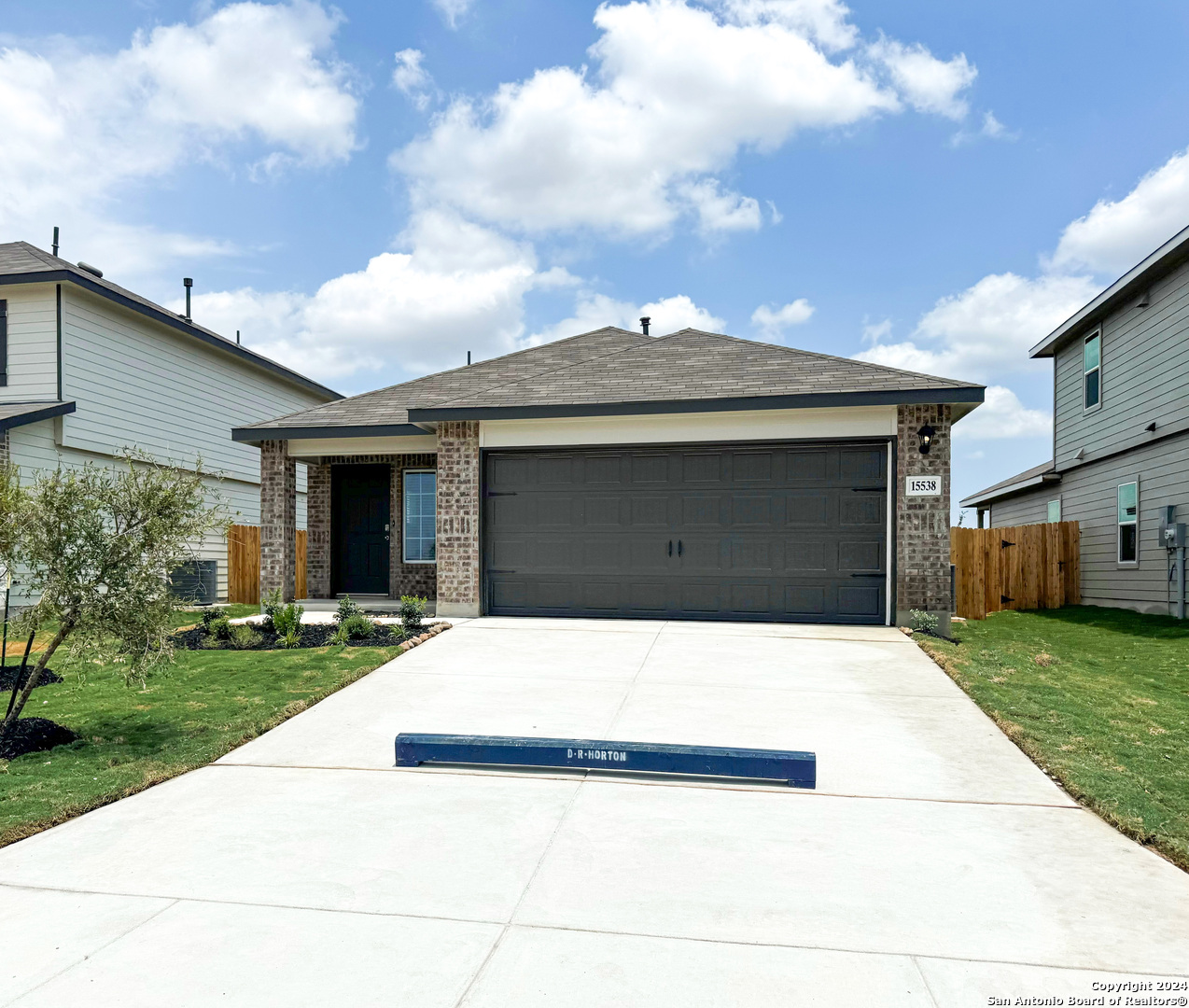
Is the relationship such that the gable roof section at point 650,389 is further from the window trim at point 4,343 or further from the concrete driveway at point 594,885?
the concrete driveway at point 594,885

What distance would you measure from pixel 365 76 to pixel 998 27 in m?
8.86

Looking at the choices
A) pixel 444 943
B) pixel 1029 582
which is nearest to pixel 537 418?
pixel 444 943

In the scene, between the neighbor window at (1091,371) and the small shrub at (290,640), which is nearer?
the small shrub at (290,640)

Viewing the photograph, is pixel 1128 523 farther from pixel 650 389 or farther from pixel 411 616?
pixel 411 616

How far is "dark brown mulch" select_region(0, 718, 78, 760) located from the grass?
702cm

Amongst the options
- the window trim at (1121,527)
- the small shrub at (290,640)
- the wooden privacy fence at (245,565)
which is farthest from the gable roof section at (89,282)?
the window trim at (1121,527)

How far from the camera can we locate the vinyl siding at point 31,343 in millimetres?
14430

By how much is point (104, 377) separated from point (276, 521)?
485cm

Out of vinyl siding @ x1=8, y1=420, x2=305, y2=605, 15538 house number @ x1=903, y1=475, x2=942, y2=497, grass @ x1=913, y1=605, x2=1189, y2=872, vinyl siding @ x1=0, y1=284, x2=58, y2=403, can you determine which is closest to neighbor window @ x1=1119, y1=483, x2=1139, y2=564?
grass @ x1=913, y1=605, x2=1189, y2=872

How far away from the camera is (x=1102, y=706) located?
726 cm

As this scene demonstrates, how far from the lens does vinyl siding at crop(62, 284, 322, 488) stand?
14.9m

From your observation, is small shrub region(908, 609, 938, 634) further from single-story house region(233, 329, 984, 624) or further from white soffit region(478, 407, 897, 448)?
white soffit region(478, 407, 897, 448)

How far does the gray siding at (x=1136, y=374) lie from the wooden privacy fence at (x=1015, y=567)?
2210 millimetres

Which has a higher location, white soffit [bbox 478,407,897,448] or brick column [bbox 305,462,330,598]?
white soffit [bbox 478,407,897,448]
